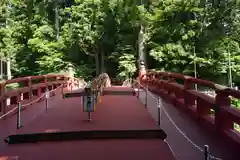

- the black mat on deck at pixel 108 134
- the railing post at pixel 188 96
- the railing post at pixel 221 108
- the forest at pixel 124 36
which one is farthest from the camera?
the forest at pixel 124 36

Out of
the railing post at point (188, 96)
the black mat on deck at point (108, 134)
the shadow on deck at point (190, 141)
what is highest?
the railing post at point (188, 96)

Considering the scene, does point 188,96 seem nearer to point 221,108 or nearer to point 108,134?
point 221,108

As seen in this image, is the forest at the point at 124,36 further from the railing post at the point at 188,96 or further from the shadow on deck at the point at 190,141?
the shadow on deck at the point at 190,141

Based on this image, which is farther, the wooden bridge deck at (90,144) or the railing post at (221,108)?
the railing post at (221,108)

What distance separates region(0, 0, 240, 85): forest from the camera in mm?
21578

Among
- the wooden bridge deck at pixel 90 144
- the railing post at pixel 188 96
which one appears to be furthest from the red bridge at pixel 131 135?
the railing post at pixel 188 96

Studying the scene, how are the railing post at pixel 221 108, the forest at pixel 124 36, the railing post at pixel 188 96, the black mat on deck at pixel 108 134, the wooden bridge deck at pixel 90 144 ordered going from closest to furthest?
the wooden bridge deck at pixel 90 144
the railing post at pixel 221 108
the black mat on deck at pixel 108 134
the railing post at pixel 188 96
the forest at pixel 124 36

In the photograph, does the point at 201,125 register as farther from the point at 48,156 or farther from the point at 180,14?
the point at 180,14

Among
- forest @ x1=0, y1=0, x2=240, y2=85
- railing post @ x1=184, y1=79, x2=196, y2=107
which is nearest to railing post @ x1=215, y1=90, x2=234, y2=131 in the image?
railing post @ x1=184, y1=79, x2=196, y2=107

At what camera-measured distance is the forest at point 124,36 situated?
850 inches

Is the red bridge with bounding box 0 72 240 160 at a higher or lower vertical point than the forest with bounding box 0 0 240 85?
lower

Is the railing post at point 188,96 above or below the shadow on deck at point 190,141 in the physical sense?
above

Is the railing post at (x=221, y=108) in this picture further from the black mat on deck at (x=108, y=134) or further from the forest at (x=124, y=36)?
the forest at (x=124, y=36)

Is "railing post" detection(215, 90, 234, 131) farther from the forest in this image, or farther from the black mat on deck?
the forest
